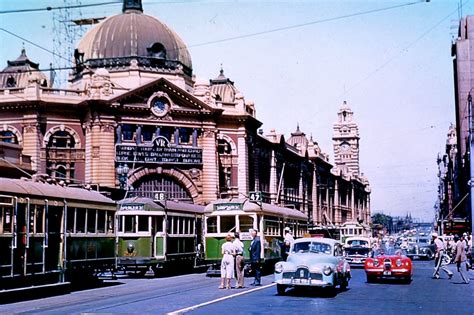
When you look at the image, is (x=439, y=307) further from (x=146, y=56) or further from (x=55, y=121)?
(x=146, y=56)

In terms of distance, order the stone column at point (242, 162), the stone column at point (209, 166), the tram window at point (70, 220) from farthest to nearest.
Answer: the stone column at point (242, 162), the stone column at point (209, 166), the tram window at point (70, 220)

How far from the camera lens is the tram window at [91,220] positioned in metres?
23.4

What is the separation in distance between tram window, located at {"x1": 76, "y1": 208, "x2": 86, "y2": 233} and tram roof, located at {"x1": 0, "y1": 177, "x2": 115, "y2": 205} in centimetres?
38

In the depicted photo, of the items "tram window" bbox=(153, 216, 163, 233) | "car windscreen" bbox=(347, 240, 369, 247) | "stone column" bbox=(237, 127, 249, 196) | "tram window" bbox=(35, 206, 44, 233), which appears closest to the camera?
"tram window" bbox=(35, 206, 44, 233)

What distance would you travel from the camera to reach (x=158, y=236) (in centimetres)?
3048

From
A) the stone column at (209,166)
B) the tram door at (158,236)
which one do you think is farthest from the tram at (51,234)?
the stone column at (209,166)

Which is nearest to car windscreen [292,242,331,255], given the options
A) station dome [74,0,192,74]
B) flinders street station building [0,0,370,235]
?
flinders street station building [0,0,370,235]

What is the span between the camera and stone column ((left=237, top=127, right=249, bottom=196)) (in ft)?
205

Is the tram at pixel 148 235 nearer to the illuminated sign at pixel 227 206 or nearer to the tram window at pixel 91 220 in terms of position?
the illuminated sign at pixel 227 206

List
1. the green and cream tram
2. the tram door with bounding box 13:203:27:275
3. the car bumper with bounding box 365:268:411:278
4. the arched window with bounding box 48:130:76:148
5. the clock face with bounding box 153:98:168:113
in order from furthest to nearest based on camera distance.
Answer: the clock face with bounding box 153:98:168:113
the arched window with bounding box 48:130:76:148
the green and cream tram
the car bumper with bounding box 365:268:411:278
the tram door with bounding box 13:203:27:275

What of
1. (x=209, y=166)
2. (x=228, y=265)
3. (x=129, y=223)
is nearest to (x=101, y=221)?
(x=228, y=265)

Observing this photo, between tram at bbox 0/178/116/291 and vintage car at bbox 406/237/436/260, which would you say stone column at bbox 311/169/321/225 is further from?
tram at bbox 0/178/116/291

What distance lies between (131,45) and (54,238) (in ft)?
150

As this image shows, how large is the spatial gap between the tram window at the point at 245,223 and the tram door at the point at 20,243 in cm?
1246
